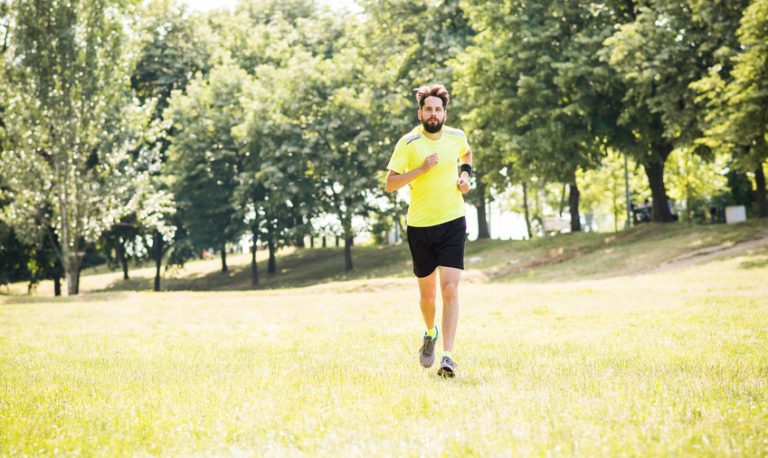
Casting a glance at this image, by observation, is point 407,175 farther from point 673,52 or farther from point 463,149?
point 673,52

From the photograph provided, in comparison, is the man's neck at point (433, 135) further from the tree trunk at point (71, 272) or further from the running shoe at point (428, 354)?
the tree trunk at point (71, 272)

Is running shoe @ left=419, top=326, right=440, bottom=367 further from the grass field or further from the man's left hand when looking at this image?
the man's left hand

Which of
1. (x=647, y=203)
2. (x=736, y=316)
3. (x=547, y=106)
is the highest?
(x=547, y=106)

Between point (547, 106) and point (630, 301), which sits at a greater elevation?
point (547, 106)

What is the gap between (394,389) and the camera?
5992mm

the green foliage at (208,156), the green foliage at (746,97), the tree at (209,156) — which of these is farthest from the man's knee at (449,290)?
the tree at (209,156)

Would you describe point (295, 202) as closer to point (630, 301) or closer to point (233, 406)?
A: point (630, 301)

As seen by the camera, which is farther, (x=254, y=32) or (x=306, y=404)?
(x=254, y=32)

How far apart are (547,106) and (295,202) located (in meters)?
17.1

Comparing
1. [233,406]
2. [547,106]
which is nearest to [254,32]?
[547,106]

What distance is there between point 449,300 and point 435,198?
1.00m

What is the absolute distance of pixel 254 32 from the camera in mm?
51719

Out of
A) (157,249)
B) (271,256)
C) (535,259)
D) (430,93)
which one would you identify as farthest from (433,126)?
(157,249)

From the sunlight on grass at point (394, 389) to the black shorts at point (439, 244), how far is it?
1025mm
